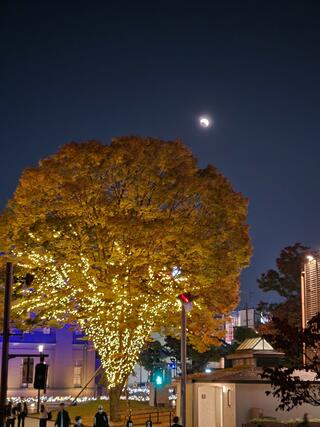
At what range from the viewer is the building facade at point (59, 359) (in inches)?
2223

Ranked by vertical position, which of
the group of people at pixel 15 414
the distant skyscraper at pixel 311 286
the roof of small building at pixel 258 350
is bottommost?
the group of people at pixel 15 414

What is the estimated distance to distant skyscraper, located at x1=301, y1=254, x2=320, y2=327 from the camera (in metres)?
31.3

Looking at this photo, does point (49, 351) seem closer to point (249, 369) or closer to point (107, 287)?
point (107, 287)

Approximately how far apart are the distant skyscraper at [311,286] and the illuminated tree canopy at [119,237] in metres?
3.95

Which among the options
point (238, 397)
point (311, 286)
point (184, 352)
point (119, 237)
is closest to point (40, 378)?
point (184, 352)

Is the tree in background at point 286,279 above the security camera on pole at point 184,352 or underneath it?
above

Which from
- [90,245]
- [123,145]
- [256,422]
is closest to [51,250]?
[90,245]

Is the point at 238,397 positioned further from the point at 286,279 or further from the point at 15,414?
the point at 286,279

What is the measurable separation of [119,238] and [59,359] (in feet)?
94.7

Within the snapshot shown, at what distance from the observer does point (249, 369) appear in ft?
98.7

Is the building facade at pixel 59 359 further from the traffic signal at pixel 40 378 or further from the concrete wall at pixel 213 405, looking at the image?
the traffic signal at pixel 40 378

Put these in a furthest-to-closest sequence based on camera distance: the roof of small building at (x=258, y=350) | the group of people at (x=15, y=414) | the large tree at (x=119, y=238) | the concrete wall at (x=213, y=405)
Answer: the large tree at (x=119, y=238) < the group of people at (x=15, y=414) < the roof of small building at (x=258, y=350) < the concrete wall at (x=213, y=405)

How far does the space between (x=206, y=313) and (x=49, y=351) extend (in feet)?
87.3

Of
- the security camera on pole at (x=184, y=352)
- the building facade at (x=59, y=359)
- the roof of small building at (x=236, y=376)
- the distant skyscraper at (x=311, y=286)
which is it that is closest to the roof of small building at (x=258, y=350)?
the roof of small building at (x=236, y=376)
